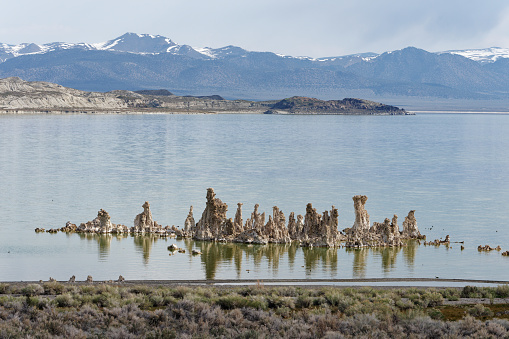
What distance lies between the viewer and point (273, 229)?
113ft

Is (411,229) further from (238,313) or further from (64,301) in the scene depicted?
(64,301)

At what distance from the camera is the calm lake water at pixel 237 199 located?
29328 millimetres

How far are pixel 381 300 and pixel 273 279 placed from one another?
7372 mm

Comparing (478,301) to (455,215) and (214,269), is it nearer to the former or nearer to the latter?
(214,269)

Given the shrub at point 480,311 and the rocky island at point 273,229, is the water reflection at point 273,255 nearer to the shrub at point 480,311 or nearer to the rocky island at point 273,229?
the rocky island at point 273,229

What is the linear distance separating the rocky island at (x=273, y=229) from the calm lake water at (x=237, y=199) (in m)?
0.86

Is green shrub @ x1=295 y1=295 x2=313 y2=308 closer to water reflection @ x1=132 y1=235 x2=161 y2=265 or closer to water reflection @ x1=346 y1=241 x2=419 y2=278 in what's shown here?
water reflection @ x1=346 y1=241 x2=419 y2=278

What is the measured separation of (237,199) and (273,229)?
12481mm

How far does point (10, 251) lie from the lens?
102ft

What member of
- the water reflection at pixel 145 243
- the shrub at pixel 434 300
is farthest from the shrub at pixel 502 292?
the water reflection at pixel 145 243

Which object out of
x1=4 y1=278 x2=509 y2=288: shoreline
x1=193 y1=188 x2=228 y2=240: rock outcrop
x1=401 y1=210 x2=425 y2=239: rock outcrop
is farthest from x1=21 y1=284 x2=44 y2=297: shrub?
x1=401 y1=210 x2=425 y2=239: rock outcrop

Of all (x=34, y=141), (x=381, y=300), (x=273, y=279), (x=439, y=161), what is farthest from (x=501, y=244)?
(x=34, y=141)

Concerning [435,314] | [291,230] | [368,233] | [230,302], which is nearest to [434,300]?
[435,314]

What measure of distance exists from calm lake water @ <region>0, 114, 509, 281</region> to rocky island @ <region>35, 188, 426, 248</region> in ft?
2.81
